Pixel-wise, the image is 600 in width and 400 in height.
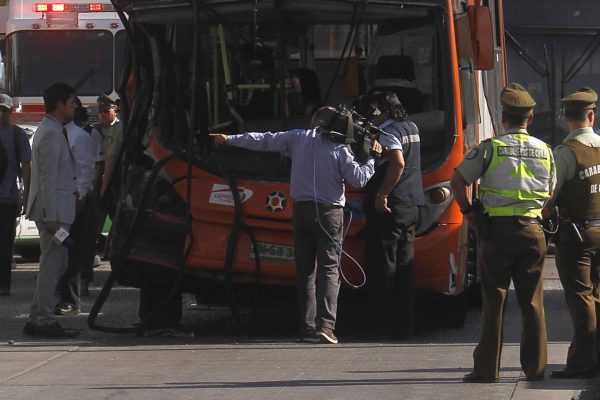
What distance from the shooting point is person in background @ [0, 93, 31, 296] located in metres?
13.3

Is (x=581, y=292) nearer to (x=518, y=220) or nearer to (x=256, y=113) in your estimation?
(x=518, y=220)

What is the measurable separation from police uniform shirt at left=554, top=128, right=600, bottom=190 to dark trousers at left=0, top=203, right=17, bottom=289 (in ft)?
21.5

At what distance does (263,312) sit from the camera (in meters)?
12.1

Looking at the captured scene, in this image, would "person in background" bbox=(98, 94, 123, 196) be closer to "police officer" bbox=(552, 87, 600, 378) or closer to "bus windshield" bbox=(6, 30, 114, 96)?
"bus windshield" bbox=(6, 30, 114, 96)

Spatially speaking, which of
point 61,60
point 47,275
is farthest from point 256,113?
point 61,60

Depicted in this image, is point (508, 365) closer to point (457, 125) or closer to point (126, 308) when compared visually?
point (457, 125)

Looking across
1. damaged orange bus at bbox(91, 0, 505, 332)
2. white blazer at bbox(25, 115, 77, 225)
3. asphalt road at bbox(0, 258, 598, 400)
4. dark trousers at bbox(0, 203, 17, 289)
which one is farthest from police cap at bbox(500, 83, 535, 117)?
dark trousers at bbox(0, 203, 17, 289)

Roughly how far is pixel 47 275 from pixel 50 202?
1.80ft

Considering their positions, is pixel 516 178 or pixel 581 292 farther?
pixel 581 292

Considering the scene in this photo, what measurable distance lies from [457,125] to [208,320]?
292cm

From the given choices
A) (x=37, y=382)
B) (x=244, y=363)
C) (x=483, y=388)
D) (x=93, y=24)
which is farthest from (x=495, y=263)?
(x=93, y=24)

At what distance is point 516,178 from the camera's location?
8141 millimetres

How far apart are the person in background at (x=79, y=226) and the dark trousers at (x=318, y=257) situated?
2.64m

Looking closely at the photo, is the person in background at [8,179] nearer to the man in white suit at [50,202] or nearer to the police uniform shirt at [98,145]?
the police uniform shirt at [98,145]
